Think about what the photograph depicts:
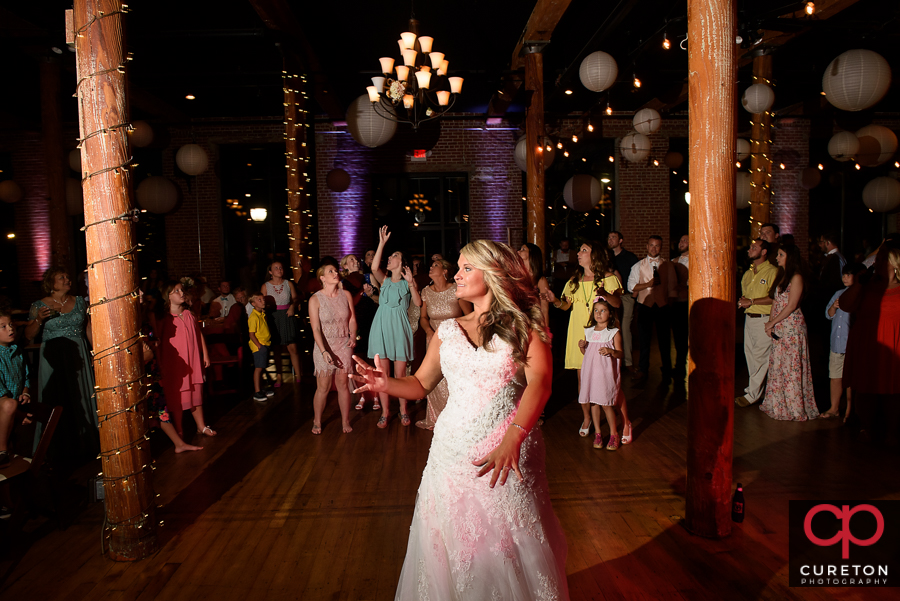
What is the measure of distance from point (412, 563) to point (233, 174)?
1084 centimetres

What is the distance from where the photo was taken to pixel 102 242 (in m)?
2.66

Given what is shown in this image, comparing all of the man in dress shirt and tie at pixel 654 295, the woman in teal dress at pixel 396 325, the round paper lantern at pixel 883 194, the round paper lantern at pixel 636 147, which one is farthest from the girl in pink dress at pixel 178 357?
the round paper lantern at pixel 883 194

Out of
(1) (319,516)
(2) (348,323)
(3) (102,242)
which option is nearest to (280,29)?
(2) (348,323)

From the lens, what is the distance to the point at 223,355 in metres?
6.21

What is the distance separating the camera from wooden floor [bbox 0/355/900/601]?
2492mm

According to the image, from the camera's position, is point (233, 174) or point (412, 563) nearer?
point (412, 563)

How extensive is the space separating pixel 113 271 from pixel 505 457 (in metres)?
2.09

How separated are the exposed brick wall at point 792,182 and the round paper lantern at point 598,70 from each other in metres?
7.37

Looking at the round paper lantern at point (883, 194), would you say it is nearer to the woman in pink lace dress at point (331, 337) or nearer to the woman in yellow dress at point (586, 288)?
the woman in yellow dress at point (586, 288)

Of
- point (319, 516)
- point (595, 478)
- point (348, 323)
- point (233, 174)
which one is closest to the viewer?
point (319, 516)

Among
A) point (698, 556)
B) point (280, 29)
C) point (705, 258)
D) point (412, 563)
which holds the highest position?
point (280, 29)

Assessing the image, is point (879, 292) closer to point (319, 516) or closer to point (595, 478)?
point (595, 478)

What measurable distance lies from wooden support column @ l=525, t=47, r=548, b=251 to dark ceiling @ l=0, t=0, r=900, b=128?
695mm

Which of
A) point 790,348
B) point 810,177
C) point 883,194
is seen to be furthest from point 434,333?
point 810,177
